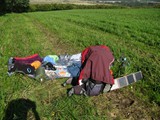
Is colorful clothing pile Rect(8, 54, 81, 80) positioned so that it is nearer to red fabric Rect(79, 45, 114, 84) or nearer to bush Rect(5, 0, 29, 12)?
red fabric Rect(79, 45, 114, 84)

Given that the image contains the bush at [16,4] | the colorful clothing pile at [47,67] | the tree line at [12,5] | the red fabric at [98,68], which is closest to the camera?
the red fabric at [98,68]

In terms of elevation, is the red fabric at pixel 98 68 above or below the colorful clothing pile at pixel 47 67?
above

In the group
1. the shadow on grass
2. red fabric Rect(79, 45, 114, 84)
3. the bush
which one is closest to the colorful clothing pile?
red fabric Rect(79, 45, 114, 84)

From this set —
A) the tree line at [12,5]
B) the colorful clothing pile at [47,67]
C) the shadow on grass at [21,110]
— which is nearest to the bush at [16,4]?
the tree line at [12,5]

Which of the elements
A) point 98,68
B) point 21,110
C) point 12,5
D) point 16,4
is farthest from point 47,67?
point 16,4

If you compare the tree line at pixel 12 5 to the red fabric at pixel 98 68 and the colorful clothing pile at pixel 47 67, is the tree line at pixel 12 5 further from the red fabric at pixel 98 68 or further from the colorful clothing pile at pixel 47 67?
the red fabric at pixel 98 68

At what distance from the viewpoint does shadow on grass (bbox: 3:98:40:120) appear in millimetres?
4805

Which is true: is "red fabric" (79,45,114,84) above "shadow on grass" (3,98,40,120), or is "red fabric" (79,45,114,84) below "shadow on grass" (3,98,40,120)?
above

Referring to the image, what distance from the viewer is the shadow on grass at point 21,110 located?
4.80m

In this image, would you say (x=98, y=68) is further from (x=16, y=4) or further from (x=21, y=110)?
(x=16, y=4)

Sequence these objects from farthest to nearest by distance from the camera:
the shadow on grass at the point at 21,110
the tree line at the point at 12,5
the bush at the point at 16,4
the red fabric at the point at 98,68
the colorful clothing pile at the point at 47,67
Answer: the tree line at the point at 12,5
the bush at the point at 16,4
the colorful clothing pile at the point at 47,67
the red fabric at the point at 98,68
the shadow on grass at the point at 21,110

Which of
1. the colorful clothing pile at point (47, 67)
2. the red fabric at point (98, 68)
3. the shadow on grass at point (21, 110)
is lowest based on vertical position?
the shadow on grass at point (21, 110)

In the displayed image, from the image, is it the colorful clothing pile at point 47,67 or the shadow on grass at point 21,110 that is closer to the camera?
the shadow on grass at point 21,110

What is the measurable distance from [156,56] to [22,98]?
579 centimetres
